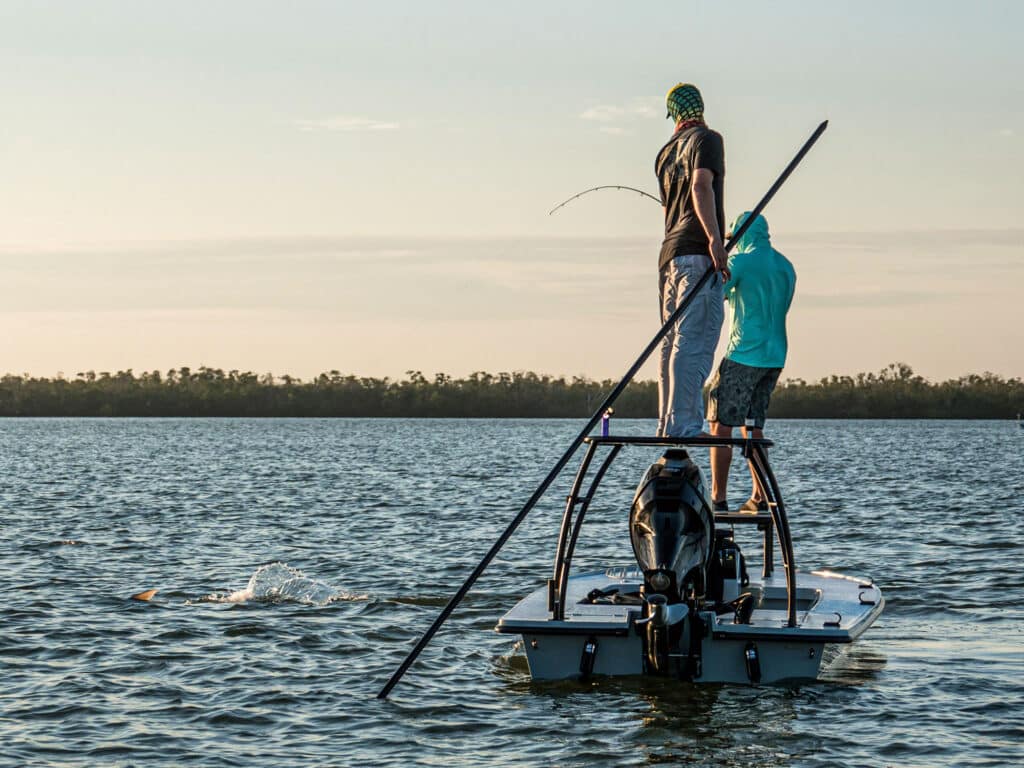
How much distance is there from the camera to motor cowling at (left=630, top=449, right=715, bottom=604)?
10336 millimetres

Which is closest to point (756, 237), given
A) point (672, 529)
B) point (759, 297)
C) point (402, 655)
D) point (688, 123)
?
point (759, 297)

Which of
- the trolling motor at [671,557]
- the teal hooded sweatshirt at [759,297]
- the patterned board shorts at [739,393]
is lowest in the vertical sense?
the trolling motor at [671,557]

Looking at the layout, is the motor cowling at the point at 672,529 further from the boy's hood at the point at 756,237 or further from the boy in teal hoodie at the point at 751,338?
the boy's hood at the point at 756,237

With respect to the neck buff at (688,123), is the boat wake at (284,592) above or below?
below

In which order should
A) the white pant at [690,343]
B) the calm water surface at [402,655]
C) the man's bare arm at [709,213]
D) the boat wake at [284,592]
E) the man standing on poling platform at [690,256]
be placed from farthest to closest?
1. the boat wake at [284,592]
2. the white pant at [690,343]
3. the man standing on poling platform at [690,256]
4. the man's bare arm at [709,213]
5. the calm water surface at [402,655]

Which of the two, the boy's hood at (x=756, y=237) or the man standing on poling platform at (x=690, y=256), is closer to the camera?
the man standing on poling platform at (x=690, y=256)

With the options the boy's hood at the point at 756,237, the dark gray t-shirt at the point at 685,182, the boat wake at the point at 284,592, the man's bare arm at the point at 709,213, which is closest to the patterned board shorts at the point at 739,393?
the boy's hood at the point at 756,237

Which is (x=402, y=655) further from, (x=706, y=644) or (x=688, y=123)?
(x=688, y=123)

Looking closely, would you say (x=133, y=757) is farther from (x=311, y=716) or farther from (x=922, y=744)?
(x=922, y=744)

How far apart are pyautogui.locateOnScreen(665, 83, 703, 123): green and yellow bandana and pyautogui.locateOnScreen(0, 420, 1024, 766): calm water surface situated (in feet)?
14.3

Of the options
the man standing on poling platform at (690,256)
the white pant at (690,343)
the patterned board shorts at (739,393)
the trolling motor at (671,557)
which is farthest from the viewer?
the patterned board shorts at (739,393)

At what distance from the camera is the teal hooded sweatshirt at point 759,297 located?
504 inches

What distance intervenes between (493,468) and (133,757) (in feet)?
164

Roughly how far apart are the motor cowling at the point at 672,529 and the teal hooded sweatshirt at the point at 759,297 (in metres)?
2.40
